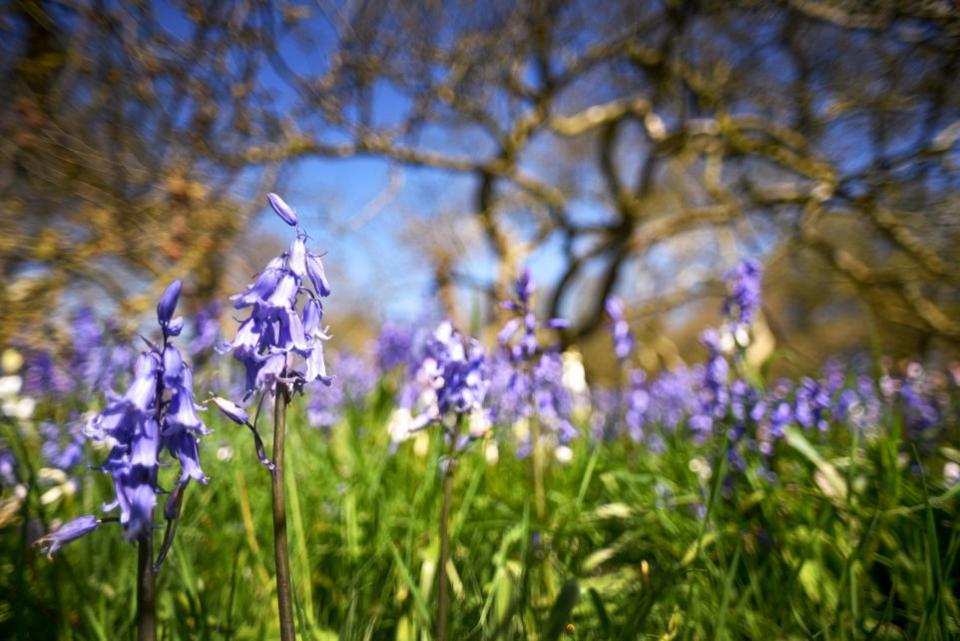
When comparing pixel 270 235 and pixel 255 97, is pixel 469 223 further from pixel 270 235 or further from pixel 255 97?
pixel 255 97

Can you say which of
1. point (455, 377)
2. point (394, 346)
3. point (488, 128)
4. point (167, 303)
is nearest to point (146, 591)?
point (167, 303)

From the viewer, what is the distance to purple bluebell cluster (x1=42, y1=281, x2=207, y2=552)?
0.82 meters

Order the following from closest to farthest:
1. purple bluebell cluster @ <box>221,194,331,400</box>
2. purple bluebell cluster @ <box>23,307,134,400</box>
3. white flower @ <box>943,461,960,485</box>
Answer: purple bluebell cluster @ <box>221,194,331,400</box> → white flower @ <box>943,461,960,485</box> → purple bluebell cluster @ <box>23,307,134,400</box>

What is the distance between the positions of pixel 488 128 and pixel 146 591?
7.12m

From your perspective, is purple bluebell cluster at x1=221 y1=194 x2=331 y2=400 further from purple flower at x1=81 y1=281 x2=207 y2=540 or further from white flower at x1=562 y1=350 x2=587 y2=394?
white flower at x1=562 y1=350 x2=587 y2=394

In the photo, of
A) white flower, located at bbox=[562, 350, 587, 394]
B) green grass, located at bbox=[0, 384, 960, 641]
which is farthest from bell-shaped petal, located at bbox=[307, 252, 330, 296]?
white flower, located at bbox=[562, 350, 587, 394]

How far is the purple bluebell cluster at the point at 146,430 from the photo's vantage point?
0.82 m

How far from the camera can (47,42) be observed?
106 inches

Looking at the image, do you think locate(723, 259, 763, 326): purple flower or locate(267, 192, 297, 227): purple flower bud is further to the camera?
locate(723, 259, 763, 326): purple flower

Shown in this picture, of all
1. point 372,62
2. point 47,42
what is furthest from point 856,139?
point 47,42

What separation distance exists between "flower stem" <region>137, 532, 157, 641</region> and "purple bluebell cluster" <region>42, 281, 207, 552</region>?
24mm

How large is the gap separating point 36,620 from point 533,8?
6.45 m

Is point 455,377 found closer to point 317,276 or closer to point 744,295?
point 317,276

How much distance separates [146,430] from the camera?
835 millimetres
